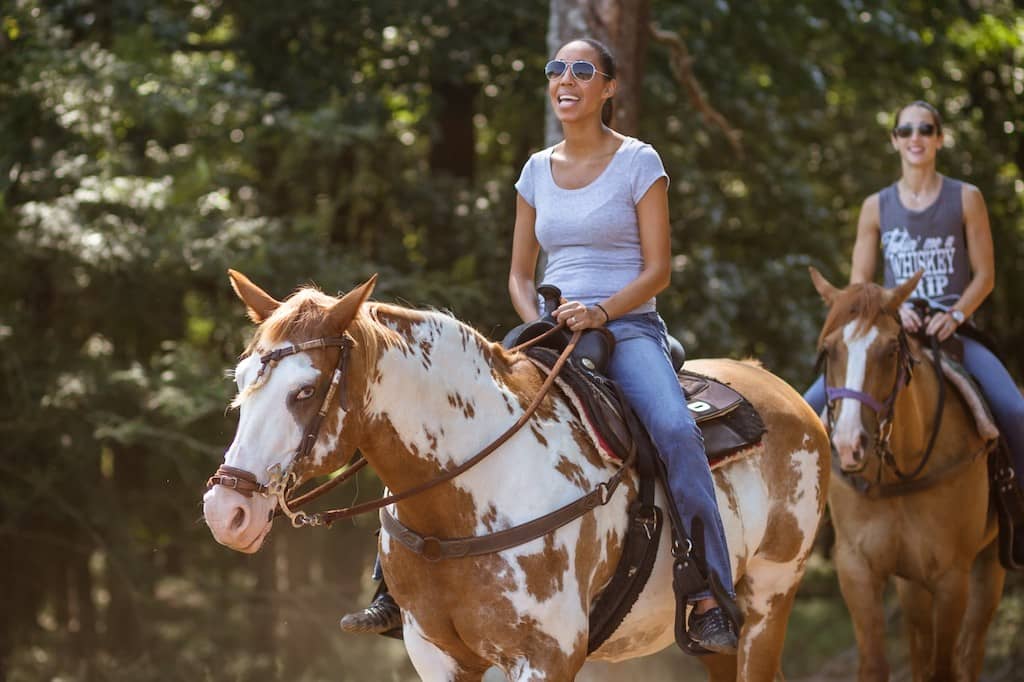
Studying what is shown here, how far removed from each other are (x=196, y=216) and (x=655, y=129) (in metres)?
4.59

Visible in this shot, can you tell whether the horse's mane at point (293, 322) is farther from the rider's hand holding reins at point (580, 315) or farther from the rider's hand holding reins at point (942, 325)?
the rider's hand holding reins at point (942, 325)

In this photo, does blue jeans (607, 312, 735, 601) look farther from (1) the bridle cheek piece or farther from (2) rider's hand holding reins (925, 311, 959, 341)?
(2) rider's hand holding reins (925, 311, 959, 341)

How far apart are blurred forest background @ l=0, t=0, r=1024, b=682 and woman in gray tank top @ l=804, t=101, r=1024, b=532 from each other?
197cm

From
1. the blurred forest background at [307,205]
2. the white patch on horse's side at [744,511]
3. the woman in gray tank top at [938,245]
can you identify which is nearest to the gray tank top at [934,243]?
the woman in gray tank top at [938,245]

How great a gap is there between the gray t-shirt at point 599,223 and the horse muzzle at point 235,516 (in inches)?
61.8

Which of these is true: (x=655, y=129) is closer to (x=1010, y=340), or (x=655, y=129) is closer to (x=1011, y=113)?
(x=1011, y=113)

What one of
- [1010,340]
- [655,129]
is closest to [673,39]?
[655,129]

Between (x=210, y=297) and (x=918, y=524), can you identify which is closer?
(x=918, y=524)

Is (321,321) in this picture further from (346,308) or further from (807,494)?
(807,494)

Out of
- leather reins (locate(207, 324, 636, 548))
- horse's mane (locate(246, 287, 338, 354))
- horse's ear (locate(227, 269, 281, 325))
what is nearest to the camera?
leather reins (locate(207, 324, 636, 548))

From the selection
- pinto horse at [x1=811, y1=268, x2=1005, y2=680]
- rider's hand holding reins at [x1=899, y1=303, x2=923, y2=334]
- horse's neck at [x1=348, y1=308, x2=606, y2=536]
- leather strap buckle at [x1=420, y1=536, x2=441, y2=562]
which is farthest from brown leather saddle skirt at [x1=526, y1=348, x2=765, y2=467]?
rider's hand holding reins at [x1=899, y1=303, x2=923, y2=334]

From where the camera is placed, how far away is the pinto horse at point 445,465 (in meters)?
3.33

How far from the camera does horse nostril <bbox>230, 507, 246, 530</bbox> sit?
10.5 feet

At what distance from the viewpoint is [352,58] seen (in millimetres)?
11219
